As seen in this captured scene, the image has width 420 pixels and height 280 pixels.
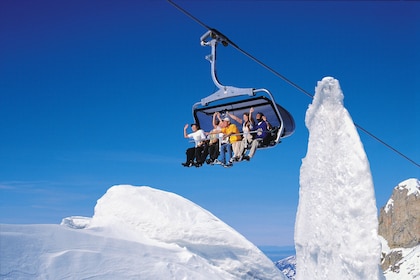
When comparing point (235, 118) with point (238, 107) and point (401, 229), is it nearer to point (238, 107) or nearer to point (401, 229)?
point (238, 107)

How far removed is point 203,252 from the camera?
61.8 ft

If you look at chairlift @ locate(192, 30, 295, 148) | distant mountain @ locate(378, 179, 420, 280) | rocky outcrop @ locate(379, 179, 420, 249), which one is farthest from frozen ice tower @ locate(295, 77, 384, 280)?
rocky outcrop @ locate(379, 179, 420, 249)

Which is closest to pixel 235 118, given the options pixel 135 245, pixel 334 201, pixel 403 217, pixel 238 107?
pixel 238 107

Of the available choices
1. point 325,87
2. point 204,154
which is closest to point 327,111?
point 325,87

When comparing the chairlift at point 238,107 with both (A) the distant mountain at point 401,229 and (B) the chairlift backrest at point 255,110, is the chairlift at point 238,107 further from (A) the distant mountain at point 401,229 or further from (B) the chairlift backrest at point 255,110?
(A) the distant mountain at point 401,229

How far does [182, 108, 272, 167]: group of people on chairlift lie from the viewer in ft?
45.5

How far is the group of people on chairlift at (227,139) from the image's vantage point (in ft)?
45.5

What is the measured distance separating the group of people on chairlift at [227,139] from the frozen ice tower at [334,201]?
21.0 feet

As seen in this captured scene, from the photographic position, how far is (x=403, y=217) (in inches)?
6245

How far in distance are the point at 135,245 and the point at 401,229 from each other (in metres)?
155

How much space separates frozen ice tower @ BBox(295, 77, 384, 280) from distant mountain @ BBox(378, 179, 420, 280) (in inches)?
6087

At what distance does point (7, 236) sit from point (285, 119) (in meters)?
8.50

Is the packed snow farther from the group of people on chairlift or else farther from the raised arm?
the raised arm

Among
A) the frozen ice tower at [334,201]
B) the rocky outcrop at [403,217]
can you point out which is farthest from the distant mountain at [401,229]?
the frozen ice tower at [334,201]
